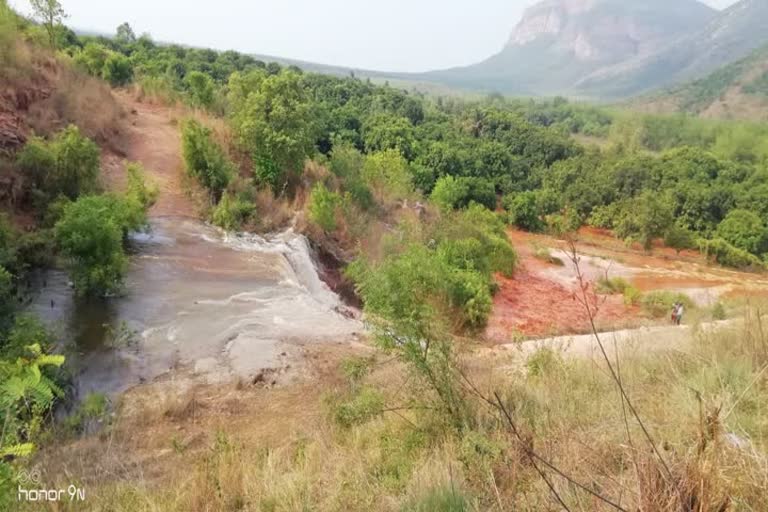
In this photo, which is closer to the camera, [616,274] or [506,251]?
[506,251]

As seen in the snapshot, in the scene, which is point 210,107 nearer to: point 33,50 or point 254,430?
point 33,50

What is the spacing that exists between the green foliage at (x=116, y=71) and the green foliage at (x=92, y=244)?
1664 centimetres

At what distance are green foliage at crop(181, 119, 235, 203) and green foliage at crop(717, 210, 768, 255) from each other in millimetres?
35376

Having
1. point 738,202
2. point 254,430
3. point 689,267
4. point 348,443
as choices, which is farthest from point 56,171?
point 738,202

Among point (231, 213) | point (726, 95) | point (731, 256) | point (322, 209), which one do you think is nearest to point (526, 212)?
point (731, 256)

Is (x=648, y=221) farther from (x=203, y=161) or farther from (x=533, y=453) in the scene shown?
(x=533, y=453)

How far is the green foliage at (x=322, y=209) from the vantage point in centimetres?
1527

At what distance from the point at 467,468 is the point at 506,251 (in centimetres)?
2025

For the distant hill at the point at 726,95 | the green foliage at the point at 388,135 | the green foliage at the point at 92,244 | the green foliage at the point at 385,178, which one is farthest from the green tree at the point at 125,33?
the distant hill at the point at 726,95

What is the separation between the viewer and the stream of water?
831 centimetres

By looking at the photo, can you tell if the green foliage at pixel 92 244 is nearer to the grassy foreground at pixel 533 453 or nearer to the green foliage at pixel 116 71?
the grassy foreground at pixel 533 453

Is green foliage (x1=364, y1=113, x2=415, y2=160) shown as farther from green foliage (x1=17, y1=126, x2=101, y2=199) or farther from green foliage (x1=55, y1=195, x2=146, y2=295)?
green foliage (x1=55, y1=195, x2=146, y2=295)

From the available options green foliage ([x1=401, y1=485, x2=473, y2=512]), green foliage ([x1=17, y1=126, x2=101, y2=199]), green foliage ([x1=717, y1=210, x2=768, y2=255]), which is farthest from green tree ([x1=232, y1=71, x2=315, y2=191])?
green foliage ([x1=717, y1=210, x2=768, y2=255])

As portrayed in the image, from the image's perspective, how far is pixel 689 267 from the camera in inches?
1247
